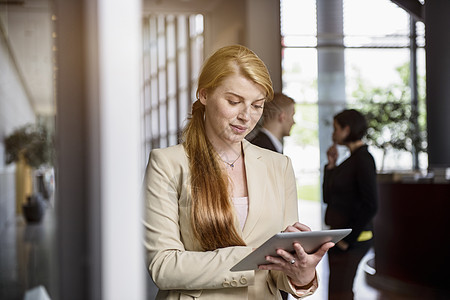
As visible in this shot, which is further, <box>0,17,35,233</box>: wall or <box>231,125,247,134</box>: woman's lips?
<box>0,17,35,233</box>: wall

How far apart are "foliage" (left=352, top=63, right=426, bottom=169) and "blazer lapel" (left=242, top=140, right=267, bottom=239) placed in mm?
1474

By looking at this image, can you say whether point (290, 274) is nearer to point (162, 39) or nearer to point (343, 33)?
point (162, 39)

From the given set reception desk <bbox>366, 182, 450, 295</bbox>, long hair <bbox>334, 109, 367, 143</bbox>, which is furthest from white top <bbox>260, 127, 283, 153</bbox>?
reception desk <bbox>366, 182, 450, 295</bbox>

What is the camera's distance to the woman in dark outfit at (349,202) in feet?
10.9

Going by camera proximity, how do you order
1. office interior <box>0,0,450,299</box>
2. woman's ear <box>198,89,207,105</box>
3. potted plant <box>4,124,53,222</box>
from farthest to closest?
potted plant <box>4,124,53,222</box> < woman's ear <box>198,89,207,105</box> < office interior <box>0,0,450,299</box>

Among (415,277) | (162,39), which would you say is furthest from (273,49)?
(415,277)

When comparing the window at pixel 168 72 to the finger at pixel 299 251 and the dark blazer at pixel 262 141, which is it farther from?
the finger at pixel 299 251

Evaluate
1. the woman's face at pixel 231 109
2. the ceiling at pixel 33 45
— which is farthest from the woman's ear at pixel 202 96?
the ceiling at pixel 33 45

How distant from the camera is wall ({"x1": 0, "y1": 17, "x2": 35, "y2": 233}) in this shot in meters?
3.86

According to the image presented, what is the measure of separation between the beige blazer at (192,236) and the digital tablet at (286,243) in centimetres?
8

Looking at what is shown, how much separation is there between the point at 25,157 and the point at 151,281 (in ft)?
6.11

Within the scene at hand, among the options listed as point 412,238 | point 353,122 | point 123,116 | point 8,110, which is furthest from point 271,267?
point 8,110

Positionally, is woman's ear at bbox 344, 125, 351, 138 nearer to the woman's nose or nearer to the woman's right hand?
the woman's right hand

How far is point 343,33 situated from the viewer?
3.77m
